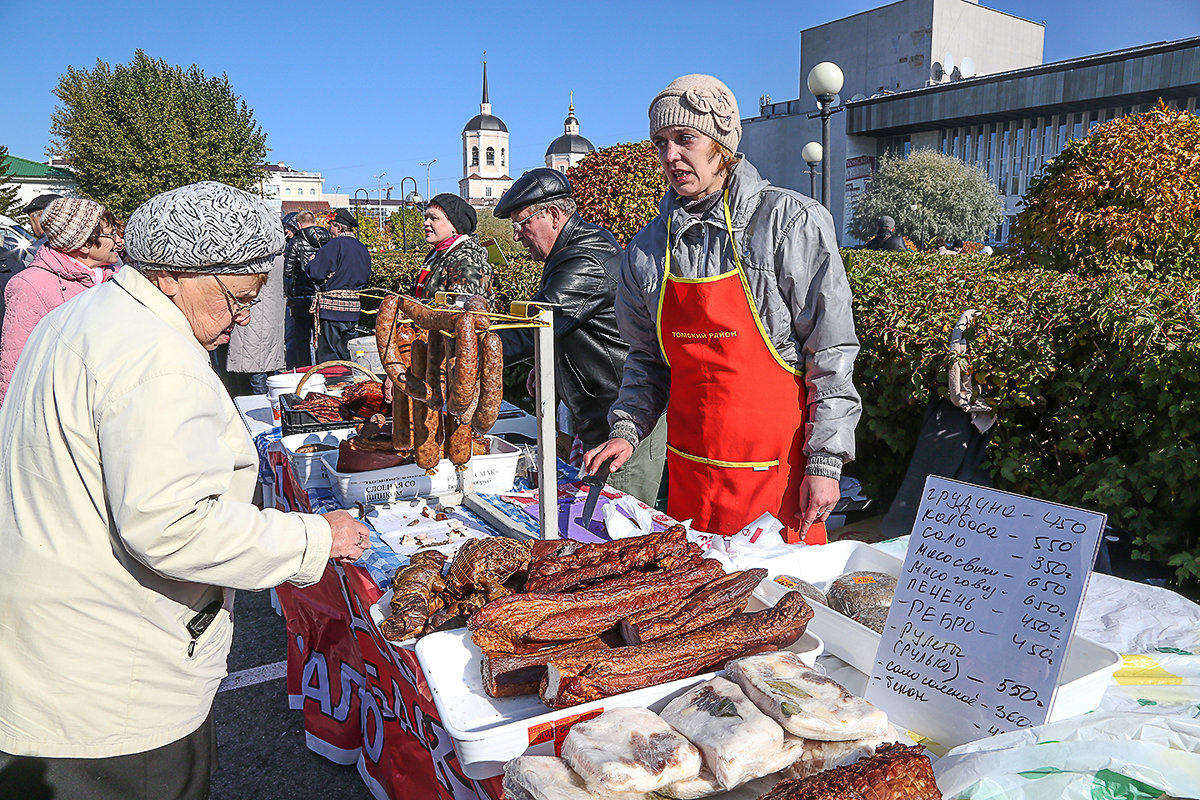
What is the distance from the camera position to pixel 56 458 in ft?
5.06

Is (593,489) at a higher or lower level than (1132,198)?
lower

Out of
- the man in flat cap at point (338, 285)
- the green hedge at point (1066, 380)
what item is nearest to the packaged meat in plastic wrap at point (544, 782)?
the green hedge at point (1066, 380)

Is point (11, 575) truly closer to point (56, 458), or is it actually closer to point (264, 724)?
point (56, 458)

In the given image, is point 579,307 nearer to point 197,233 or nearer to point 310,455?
point 310,455

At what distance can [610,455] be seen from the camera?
262 cm

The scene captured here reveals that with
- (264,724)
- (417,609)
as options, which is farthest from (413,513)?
(264,724)

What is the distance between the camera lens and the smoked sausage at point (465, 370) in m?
2.07

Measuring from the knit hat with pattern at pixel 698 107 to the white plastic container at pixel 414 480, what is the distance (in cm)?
125

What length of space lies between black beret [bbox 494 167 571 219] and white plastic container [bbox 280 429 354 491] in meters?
1.32

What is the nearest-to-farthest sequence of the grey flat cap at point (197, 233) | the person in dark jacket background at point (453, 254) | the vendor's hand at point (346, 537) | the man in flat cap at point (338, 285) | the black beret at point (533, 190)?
1. the grey flat cap at point (197, 233)
2. the vendor's hand at point (346, 537)
3. the black beret at point (533, 190)
4. the person in dark jacket background at point (453, 254)
5. the man in flat cap at point (338, 285)

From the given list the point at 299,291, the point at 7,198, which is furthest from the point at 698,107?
the point at 7,198

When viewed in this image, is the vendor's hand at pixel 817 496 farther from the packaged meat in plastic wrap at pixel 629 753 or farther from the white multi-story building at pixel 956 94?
the white multi-story building at pixel 956 94

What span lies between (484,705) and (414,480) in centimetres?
135

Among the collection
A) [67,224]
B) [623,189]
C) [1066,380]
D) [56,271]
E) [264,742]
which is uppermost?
[623,189]
